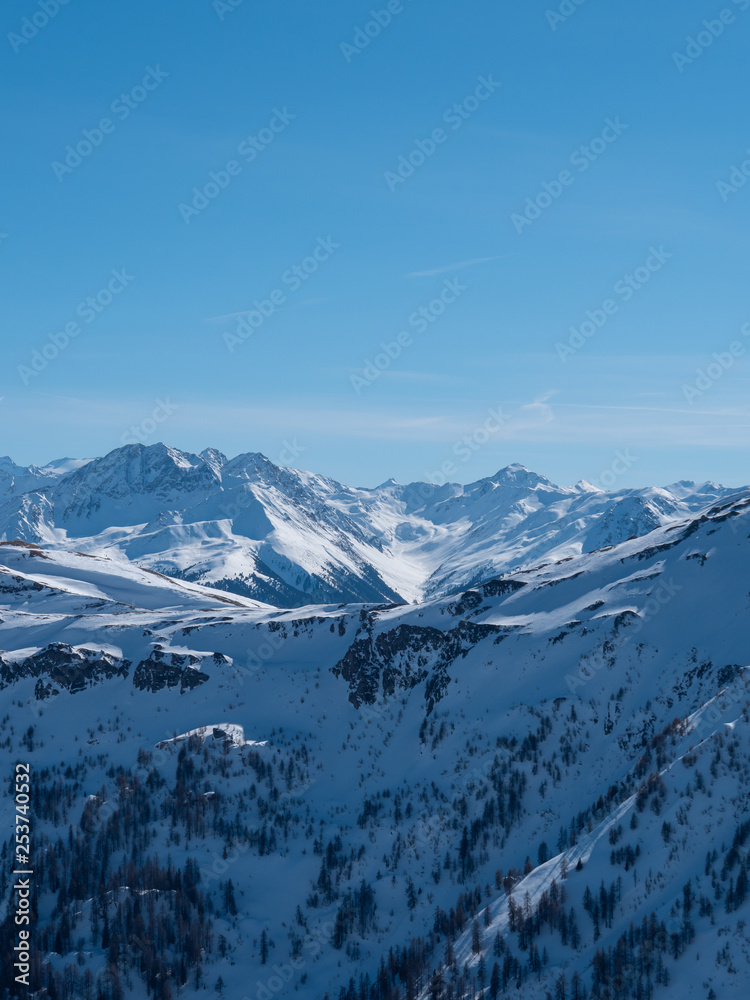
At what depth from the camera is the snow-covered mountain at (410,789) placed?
8444 cm

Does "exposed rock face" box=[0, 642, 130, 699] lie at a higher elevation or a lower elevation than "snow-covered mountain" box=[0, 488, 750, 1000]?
higher

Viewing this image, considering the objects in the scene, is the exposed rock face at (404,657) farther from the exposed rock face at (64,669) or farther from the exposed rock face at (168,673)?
the exposed rock face at (64,669)

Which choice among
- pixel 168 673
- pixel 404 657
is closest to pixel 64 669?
pixel 168 673

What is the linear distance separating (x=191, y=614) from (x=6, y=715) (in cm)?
5157

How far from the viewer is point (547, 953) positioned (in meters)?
81.8

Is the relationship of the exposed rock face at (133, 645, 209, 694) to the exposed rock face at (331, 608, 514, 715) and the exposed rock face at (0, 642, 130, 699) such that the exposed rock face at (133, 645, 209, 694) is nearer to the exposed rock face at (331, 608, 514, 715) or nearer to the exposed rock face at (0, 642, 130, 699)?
the exposed rock face at (0, 642, 130, 699)

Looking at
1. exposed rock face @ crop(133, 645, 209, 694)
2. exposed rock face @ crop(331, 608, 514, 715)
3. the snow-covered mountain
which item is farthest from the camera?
exposed rock face @ crop(133, 645, 209, 694)

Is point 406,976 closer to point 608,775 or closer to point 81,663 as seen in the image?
point 608,775

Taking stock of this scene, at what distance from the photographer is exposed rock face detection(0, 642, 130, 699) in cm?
15075

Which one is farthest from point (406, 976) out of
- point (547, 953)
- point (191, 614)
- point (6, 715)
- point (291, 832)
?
point (191, 614)

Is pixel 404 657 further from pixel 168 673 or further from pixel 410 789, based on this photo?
pixel 168 673

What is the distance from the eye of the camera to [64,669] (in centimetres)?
15275

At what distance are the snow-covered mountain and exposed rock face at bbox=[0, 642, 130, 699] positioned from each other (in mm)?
452

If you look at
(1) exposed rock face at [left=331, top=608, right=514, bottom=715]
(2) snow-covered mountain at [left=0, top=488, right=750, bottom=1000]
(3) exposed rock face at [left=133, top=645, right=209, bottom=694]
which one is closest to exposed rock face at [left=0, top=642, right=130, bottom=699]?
(2) snow-covered mountain at [left=0, top=488, right=750, bottom=1000]
